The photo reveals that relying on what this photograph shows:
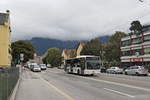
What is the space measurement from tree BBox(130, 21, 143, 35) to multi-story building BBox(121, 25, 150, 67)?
164 centimetres

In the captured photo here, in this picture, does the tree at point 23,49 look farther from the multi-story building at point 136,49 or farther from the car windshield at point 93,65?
the car windshield at point 93,65

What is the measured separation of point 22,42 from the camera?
4075 inches

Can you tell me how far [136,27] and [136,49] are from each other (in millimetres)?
9309

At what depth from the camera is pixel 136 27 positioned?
8881cm

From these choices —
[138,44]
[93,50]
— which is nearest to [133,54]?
[138,44]

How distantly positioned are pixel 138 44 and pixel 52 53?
74.4 m

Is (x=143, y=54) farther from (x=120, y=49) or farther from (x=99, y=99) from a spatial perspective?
(x=99, y=99)

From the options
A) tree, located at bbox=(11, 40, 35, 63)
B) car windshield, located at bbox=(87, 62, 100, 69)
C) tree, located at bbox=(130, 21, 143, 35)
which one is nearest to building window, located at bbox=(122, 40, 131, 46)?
tree, located at bbox=(130, 21, 143, 35)

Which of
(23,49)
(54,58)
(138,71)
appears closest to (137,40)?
(138,71)

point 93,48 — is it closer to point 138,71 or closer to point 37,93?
point 138,71

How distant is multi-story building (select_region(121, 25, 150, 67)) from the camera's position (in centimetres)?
7644

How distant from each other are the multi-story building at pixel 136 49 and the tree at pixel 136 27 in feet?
5.39

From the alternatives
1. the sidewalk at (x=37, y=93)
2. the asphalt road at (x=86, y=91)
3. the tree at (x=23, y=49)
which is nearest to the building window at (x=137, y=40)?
the tree at (x=23, y=49)

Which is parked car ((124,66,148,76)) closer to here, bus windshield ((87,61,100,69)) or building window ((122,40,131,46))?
bus windshield ((87,61,100,69))
